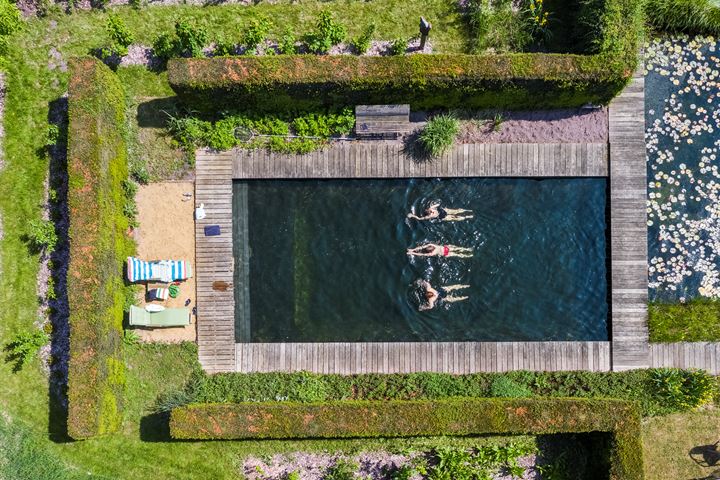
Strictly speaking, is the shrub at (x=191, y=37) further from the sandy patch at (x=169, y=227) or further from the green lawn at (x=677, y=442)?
the green lawn at (x=677, y=442)

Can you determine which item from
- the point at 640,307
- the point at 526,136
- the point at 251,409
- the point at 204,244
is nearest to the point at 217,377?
the point at 251,409

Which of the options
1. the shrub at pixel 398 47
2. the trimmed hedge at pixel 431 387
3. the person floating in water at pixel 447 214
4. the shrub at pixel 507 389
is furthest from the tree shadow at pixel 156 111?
the shrub at pixel 507 389

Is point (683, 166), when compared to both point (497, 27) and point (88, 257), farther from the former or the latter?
point (88, 257)

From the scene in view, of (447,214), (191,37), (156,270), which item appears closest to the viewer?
(191,37)

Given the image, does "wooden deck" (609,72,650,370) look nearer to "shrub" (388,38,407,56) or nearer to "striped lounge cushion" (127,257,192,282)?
"shrub" (388,38,407,56)

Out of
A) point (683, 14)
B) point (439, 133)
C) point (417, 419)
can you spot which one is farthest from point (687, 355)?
point (683, 14)

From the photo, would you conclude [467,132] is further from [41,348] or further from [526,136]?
[41,348]
